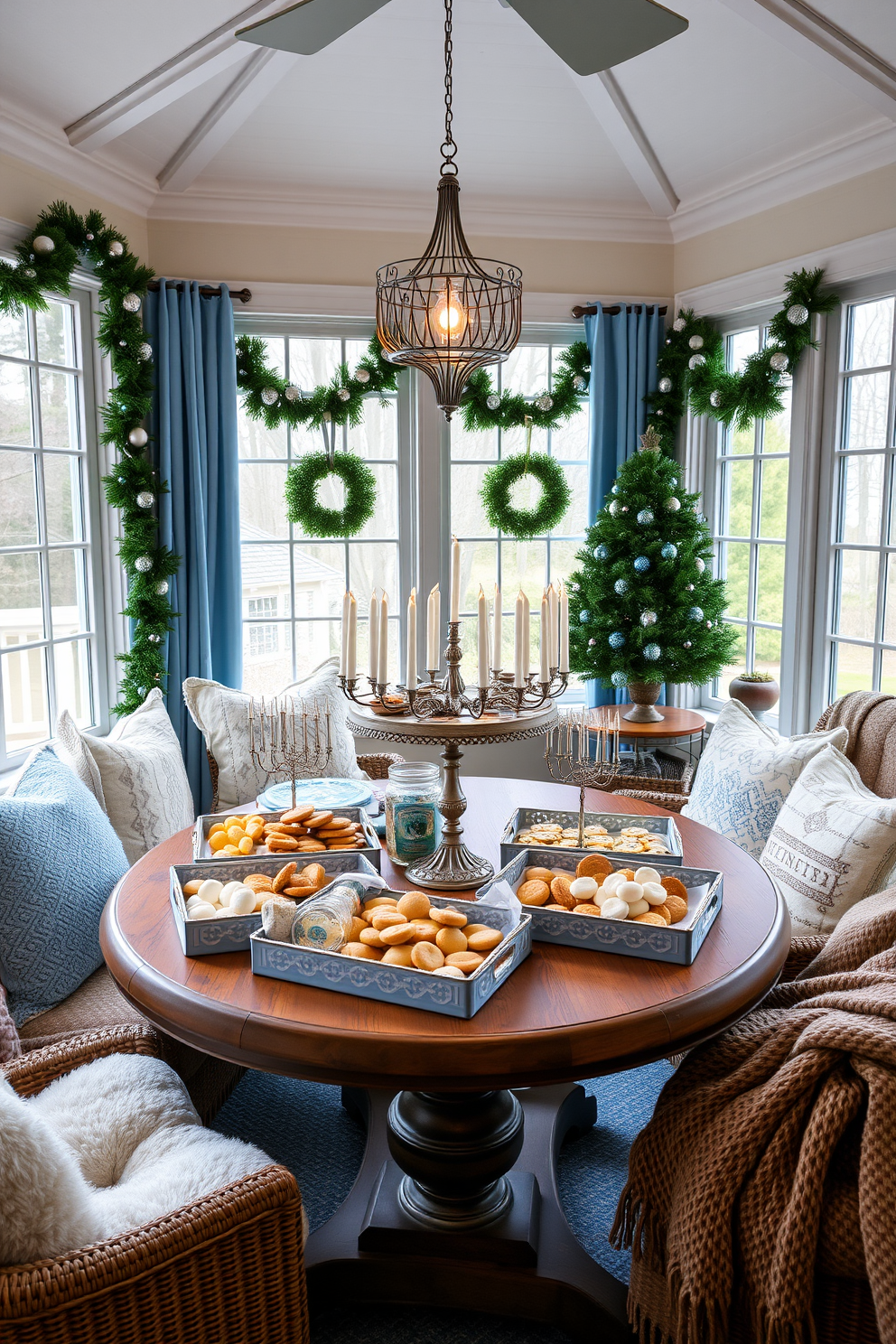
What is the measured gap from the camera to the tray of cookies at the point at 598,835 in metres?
1.76

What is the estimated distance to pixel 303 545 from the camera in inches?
156

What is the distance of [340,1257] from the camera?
1.73 meters

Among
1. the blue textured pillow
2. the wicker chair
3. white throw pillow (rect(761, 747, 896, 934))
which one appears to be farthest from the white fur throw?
white throw pillow (rect(761, 747, 896, 934))

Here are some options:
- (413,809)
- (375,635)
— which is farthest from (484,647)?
(413,809)

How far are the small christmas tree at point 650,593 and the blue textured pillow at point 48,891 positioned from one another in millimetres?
2033

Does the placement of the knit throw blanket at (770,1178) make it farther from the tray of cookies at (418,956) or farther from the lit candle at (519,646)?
the lit candle at (519,646)

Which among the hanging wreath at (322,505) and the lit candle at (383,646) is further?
the hanging wreath at (322,505)

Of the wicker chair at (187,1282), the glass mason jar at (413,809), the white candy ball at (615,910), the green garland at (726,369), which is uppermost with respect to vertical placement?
the green garland at (726,369)

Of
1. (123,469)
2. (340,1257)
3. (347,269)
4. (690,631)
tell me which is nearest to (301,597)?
(123,469)

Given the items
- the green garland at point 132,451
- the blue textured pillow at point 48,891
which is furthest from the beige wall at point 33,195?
the blue textured pillow at point 48,891

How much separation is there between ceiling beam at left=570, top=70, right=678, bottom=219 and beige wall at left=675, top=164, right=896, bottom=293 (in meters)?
0.23

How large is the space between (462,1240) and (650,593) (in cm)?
229

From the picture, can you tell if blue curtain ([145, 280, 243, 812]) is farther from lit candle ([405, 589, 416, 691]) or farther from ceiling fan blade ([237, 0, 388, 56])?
lit candle ([405, 589, 416, 691])

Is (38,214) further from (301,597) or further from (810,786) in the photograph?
(810,786)
